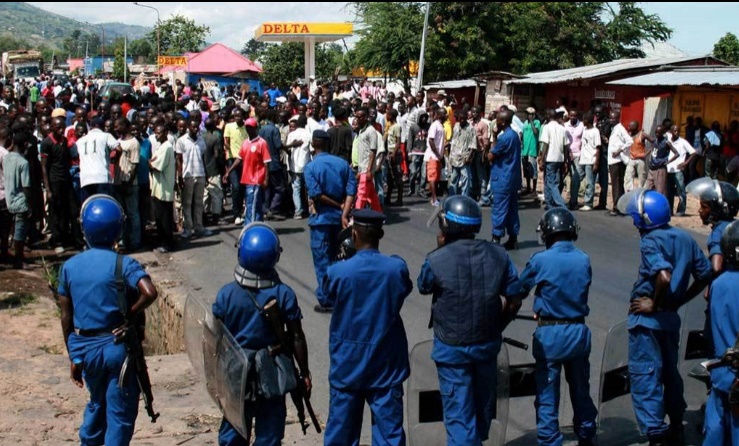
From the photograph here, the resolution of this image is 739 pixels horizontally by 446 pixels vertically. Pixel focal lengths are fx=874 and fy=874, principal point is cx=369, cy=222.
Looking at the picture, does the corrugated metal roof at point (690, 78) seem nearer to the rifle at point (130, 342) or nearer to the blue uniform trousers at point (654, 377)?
the blue uniform trousers at point (654, 377)

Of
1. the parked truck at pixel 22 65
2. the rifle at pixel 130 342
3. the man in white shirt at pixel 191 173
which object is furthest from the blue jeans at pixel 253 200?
the parked truck at pixel 22 65

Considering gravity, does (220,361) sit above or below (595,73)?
below

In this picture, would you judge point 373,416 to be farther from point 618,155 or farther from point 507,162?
point 618,155

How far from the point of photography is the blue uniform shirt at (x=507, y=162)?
1138 cm

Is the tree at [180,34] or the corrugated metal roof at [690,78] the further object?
the tree at [180,34]

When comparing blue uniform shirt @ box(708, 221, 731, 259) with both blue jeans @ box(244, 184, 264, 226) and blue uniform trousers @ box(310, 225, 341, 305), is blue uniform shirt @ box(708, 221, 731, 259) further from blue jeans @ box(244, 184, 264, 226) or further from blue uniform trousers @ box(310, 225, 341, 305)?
blue jeans @ box(244, 184, 264, 226)

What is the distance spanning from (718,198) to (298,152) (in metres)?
8.78

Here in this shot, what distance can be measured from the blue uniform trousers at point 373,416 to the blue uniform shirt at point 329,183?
12.6ft

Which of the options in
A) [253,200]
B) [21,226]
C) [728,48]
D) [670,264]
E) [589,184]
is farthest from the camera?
A: [728,48]

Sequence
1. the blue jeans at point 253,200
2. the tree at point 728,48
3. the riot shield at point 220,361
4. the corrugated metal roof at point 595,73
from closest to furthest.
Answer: the riot shield at point 220,361 < the blue jeans at point 253,200 < the corrugated metal roof at point 595,73 < the tree at point 728,48

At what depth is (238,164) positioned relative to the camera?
526 inches

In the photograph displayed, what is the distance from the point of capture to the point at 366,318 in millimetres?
4918

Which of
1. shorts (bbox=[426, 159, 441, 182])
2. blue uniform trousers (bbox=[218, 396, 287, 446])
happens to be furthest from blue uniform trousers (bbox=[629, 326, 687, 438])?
shorts (bbox=[426, 159, 441, 182])

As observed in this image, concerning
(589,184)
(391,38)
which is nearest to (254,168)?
(589,184)
